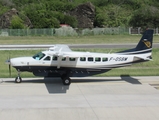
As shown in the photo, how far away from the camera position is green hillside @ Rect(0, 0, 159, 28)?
244ft

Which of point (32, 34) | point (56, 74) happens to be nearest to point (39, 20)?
point (32, 34)

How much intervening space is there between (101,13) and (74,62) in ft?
239

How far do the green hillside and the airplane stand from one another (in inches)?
2169

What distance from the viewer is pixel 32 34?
64.5 metres

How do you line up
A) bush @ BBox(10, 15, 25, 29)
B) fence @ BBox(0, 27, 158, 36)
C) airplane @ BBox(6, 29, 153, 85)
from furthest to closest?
1. bush @ BBox(10, 15, 25, 29)
2. fence @ BBox(0, 27, 158, 36)
3. airplane @ BBox(6, 29, 153, 85)

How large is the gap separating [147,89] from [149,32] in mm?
4071

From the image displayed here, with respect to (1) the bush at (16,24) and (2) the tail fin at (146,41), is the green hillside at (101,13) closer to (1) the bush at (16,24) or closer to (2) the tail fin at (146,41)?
(1) the bush at (16,24)

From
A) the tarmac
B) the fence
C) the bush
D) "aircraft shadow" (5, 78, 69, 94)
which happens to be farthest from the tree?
"aircraft shadow" (5, 78, 69, 94)

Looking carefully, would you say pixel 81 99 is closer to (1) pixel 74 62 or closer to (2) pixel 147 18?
(1) pixel 74 62

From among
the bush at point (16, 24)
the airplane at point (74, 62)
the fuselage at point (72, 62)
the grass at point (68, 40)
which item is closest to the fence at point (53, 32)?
the bush at point (16, 24)

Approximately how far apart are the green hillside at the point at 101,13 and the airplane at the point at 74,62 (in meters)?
55.1

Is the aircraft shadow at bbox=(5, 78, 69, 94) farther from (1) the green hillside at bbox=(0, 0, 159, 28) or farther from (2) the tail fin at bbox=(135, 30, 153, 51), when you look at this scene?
(1) the green hillside at bbox=(0, 0, 159, 28)

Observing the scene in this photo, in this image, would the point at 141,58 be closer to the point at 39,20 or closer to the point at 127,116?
the point at 127,116

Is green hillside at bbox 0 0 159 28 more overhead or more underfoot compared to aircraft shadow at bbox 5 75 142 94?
more overhead
